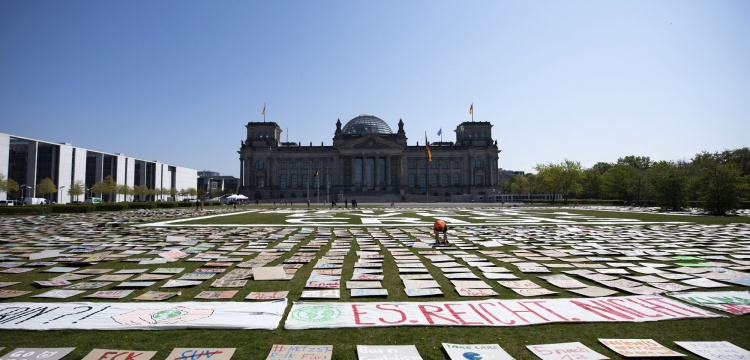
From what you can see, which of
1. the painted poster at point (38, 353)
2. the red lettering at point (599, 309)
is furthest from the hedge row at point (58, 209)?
the red lettering at point (599, 309)

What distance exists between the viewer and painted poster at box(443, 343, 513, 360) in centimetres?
577

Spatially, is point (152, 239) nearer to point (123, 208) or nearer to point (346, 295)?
point (346, 295)

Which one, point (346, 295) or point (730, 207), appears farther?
point (730, 207)

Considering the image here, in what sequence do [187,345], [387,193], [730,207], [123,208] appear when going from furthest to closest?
[387,193]
[123,208]
[730,207]
[187,345]

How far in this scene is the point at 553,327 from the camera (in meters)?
6.99

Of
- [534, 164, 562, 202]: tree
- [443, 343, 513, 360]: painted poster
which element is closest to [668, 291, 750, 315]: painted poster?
[443, 343, 513, 360]: painted poster

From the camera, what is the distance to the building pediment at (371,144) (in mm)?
117481

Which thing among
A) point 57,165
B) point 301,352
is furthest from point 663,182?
point 57,165

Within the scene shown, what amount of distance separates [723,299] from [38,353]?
13.1 meters

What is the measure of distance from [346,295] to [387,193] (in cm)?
10154

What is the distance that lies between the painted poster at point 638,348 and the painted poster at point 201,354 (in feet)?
19.5

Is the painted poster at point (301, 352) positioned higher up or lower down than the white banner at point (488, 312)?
lower down

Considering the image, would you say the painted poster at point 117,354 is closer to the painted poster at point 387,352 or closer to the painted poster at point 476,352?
the painted poster at point 387,352

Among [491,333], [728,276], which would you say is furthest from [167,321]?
[728,276]
